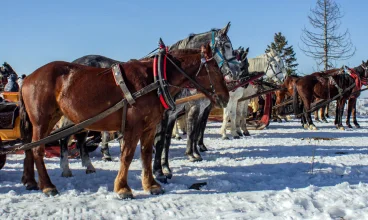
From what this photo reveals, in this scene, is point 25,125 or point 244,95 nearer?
point 25,125

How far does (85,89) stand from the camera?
16.7 feet

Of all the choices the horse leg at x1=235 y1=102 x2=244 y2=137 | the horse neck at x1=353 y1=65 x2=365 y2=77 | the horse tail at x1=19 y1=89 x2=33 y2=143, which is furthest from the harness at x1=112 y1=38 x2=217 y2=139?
the horse neck at x1=353 y1=65 x2=365 y2=77

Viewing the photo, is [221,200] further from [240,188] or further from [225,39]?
[225,39]

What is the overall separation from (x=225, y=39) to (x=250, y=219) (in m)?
4.35

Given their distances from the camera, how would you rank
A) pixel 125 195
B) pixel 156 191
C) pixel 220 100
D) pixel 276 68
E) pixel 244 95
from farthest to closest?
1. pixel 276 68
2. pixel 244 95
3. pixel 220 100
4. pixel 156 191
5. pixel 125 195

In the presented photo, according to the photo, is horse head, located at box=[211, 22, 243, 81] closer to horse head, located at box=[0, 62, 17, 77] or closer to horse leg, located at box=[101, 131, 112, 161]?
horse leg, located at box=[101, 131, 112, 161]

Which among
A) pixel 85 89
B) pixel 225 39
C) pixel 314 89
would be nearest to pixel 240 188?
pixel 85 89

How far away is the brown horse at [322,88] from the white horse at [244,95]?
3.32ft

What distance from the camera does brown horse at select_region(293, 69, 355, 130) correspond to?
15.6 metres

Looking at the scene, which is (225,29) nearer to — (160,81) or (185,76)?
(185,76)

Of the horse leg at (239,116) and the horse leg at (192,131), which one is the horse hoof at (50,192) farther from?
the horse leg at (239,116)

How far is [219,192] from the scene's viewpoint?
5.31 metres

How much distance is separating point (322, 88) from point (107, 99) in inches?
493

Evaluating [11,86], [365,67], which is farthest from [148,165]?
[365,67]
